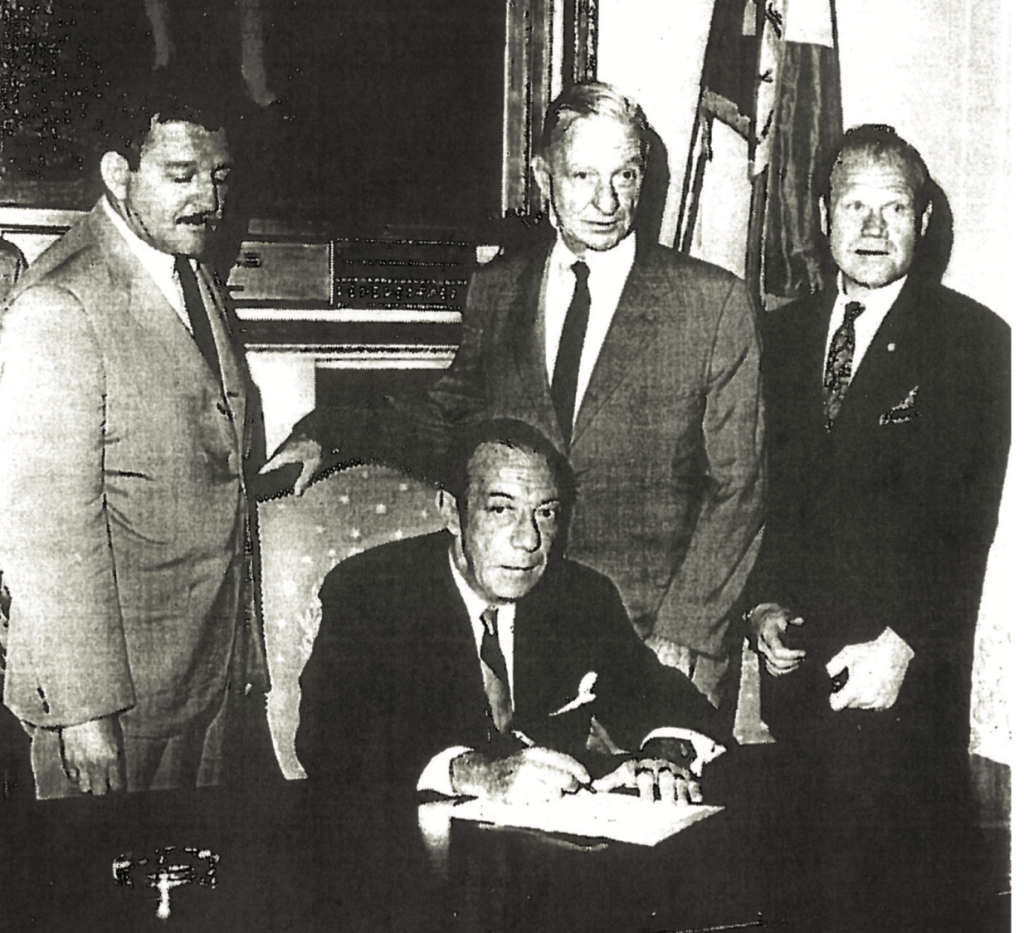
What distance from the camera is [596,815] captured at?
121 inches

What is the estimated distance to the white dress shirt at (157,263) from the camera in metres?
2.91

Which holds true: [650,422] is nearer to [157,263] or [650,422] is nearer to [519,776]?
[519,776]

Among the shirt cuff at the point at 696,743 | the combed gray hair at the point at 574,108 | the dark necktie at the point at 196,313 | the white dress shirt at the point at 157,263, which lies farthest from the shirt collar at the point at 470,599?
the combed gray hair at the point at 574,108

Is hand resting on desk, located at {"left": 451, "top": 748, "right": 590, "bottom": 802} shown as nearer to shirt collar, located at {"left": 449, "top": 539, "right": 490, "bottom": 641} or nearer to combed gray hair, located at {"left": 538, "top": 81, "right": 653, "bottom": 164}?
shirt collar, located at {"left": 449, "top": 539, "right": 490, "bottom": 641}

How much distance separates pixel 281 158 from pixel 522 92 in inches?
21.9

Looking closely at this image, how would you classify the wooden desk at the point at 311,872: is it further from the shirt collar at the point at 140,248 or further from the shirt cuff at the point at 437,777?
the shirt collar at the point at 140,248

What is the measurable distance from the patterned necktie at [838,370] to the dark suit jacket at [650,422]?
0.19 metres

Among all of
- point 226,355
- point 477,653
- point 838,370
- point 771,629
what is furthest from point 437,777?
point 838,370

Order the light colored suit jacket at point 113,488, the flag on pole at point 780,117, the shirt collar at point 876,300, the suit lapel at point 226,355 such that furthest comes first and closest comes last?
the shirt collar at point 876,300 < the flag on pole at point 780,117 < the suit lapel at point 226,355 < the light colored suit jacket at point 113,488

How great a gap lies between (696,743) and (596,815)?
0.37 metres

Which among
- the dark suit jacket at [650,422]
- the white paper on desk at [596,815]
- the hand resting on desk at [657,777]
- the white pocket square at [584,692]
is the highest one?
the dark suit jacket at [650,422]

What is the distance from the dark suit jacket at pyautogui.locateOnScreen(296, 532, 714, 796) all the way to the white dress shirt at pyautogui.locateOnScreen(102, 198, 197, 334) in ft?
2.16

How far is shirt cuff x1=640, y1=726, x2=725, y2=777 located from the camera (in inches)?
129

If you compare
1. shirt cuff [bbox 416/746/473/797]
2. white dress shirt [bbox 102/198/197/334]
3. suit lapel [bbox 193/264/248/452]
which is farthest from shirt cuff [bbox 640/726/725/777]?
white dress shirt [bbox 102/198/197/334]
